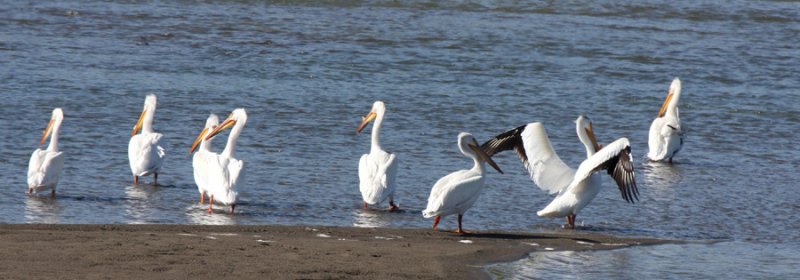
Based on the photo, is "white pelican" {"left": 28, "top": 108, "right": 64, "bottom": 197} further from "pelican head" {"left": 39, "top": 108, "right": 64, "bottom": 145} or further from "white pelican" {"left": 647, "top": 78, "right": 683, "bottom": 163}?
"white pelican" {"left": 647, "top": 78, "right": 683, "bottom": 163}

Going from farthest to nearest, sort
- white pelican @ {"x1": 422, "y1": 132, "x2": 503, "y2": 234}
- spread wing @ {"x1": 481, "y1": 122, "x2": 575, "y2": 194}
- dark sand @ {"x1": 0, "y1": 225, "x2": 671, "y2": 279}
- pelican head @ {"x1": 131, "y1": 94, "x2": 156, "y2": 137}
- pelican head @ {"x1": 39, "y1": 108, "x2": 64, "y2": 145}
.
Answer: pelican head @ {"x1": 131, "y1": 94, "x2": 156, "y2": 137}, pelican head @ {"x1": 39, "y1": 108, "x2": 64, "y2": 145}, spread wing @ {"x1": 481, "y1": 122, "x2": 575, "y2": 194}, white pelican @ {"x1": 422, "y1": 132, "x2": 503, "y2": 234}, dark sand @ {"x1": 0, "y1": 225, "x2": 671, "y2": 279}

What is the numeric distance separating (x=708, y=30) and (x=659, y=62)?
3.80 m

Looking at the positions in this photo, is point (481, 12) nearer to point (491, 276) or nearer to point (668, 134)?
point (668, 134)

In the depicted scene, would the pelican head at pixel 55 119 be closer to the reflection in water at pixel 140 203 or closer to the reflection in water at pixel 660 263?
the reflection in water at pixel 140 203

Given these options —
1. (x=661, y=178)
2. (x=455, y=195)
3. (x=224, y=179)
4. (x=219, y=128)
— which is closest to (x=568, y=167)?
(x=455, y=195)

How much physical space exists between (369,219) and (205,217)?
3.69 feet

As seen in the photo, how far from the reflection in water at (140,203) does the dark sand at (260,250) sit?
557mm

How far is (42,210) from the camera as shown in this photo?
912 cm

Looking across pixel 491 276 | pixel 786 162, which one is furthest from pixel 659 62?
pixel 491 276

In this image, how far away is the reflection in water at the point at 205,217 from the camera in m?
9.05

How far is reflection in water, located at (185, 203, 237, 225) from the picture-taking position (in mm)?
9055

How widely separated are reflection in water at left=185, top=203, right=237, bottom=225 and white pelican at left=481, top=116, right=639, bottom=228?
2.13 meters

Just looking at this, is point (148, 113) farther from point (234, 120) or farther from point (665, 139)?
point (665, 139)

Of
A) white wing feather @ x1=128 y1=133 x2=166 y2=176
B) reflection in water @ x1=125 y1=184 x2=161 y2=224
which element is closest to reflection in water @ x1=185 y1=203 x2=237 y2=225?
reflection in water @ x1=125 y1=184 x2=161 y2=224
